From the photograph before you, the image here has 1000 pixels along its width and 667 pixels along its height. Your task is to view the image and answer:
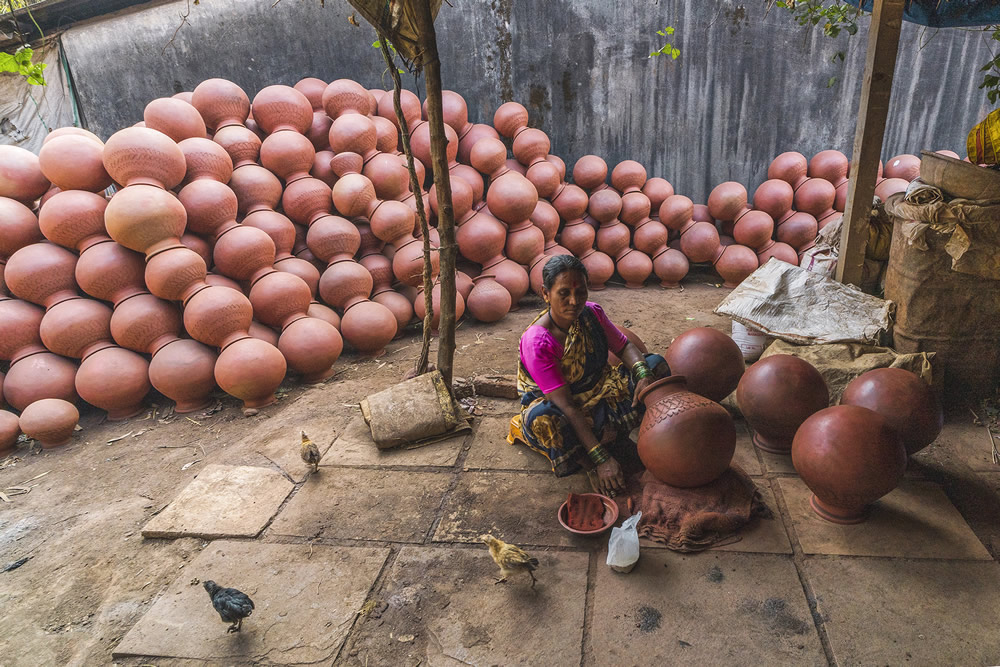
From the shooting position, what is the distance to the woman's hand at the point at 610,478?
2.74 m

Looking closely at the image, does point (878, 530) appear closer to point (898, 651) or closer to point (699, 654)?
point (898, 651)

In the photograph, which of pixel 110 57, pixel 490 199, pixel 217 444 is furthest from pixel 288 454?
pixel 110 57

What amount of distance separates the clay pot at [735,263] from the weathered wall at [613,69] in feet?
3.34

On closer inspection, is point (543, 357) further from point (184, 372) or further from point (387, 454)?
point (184, 372)

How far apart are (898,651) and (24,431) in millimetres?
5230

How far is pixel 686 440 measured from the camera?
7.86 feet

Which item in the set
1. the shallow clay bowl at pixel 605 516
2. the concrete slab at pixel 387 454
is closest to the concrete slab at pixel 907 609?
the shallow clay bowl at pixel 605 516

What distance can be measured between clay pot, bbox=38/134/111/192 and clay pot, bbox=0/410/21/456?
5.82ft

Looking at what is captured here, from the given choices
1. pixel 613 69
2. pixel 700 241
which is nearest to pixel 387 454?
pixel 700 241

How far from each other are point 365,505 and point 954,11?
17.1ft

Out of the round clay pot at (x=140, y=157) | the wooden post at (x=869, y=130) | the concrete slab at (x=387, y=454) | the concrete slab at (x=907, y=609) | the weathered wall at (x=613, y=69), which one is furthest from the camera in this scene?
the weathered wall at (x=613, y=69)

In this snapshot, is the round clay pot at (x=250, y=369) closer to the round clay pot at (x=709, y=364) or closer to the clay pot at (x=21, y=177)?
the clay pot at (x=21, y=177)

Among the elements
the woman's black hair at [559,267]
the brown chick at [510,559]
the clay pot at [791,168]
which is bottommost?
the brown chick at [510,559]

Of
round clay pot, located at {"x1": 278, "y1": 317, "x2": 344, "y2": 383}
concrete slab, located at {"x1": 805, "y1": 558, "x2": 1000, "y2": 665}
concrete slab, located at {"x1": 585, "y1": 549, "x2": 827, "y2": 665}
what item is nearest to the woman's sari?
concrete slab, located at {"x1": 585, "y1": 549, "x2": 827, "y2": 665}
